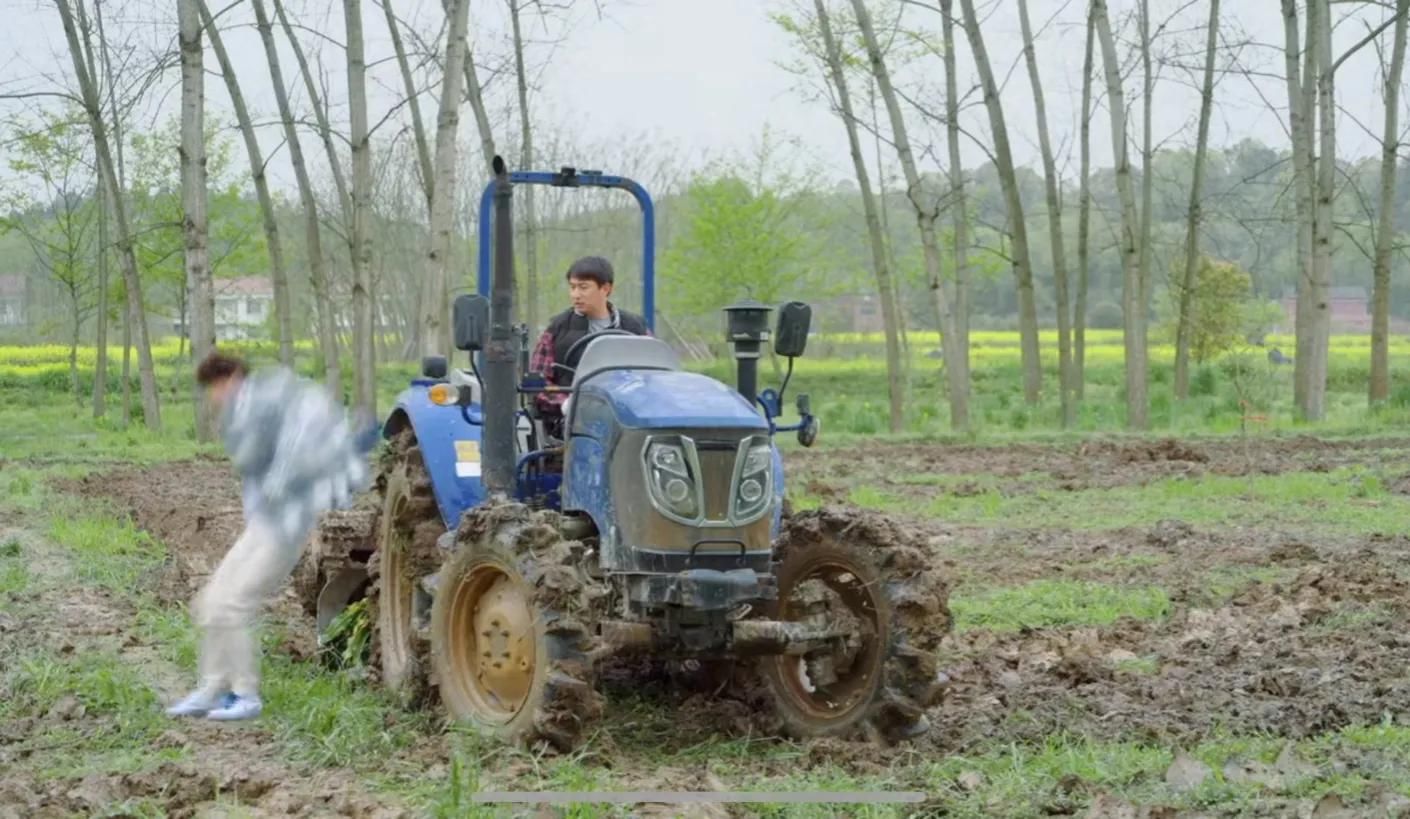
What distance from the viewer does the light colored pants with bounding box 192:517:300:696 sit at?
22.8ft

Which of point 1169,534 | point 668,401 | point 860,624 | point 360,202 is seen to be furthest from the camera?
point 360,202

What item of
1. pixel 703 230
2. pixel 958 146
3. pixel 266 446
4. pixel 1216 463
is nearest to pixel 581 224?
pixel 703 230

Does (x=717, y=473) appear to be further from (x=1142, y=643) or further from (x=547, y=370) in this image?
(x=1142, y=643)

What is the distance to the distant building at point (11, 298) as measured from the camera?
205ft

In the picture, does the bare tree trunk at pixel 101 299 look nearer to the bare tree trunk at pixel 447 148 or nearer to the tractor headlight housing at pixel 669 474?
the bare tree trunk at pixel 447 148

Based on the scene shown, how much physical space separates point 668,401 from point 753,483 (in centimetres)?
43

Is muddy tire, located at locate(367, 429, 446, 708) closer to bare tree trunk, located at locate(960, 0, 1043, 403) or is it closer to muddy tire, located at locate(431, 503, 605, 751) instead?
muddy tire, located at locate(431, 503, 605, 751)

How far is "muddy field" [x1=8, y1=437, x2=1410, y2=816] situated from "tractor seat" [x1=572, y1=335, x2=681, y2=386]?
1.15m

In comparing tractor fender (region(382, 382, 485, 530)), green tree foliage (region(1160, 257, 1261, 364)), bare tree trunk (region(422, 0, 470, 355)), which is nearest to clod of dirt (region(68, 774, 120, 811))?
tractor fender (region(382, 382, 485, 530))

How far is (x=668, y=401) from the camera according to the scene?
6148 millimetres

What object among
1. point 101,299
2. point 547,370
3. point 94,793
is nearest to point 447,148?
point 547,370

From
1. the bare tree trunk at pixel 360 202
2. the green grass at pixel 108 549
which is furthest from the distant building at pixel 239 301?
the green grass at pixel 108 549

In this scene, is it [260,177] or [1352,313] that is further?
[1352,313]

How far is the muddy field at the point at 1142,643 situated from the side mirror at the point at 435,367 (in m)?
1.64
